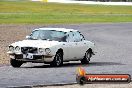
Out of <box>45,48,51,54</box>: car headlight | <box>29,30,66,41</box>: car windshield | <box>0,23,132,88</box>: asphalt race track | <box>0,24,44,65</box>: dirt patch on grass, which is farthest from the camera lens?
<box>0,24,44,65</box>: dirt patch on grass

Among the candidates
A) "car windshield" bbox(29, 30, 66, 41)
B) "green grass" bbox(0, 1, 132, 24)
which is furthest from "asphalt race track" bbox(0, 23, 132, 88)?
"green grass" bbox(0, 1, 132, 24)

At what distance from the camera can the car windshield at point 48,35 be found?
2050cm

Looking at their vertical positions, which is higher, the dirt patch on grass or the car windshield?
the car windshield

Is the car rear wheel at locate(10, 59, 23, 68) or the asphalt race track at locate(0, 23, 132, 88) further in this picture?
the car rear wheel at locate(10, 59, 23, 68)

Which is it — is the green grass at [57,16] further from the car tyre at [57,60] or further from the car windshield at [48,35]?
the car tyre at [57,60]

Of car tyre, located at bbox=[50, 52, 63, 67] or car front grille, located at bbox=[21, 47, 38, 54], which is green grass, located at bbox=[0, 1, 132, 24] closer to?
car tyre, located at bbox=[50, 52, 63, 67]

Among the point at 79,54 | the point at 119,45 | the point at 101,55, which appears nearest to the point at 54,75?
the point at 79,54

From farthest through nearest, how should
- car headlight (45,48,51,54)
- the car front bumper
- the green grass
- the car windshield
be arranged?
the green grass → the car windshield → car headlight (45,48,51,54) → the car front bumper

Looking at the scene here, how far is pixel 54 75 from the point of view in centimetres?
1661

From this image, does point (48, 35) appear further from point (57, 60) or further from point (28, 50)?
point (28, 50)

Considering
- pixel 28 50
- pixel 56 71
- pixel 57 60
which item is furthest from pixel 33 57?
pixel 56 71

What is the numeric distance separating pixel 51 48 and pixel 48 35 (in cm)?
142

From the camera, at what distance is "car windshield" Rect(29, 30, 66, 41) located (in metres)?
20.5

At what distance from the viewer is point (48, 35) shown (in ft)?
67.6
